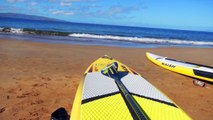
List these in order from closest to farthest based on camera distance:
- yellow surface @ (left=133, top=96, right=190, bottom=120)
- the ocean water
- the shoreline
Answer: yellow surface @ (left=133, top=96, right=190, bottom=120) → the shoreline → the ocean water

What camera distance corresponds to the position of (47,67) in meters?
6.49

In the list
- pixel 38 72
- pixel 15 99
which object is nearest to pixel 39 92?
pixel 15 99

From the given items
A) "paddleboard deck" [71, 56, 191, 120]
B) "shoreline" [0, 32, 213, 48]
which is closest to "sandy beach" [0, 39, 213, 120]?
"paddleboard deck" [71, 56, 191, 120]

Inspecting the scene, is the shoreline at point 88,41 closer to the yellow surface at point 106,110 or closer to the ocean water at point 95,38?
the ocean water at point 95,38

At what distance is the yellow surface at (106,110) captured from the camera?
2.60 meters

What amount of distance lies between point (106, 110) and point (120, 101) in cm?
37

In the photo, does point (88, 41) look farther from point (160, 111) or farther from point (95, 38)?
point (160, 111)

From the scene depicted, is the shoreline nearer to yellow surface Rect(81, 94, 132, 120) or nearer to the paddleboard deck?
the paddleboard deck

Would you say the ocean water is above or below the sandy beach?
above

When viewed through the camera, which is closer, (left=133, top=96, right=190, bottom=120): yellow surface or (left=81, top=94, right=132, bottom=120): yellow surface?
(left=81, top=94, right=132, bottom=120): yellow surface

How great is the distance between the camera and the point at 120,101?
10.2 ft

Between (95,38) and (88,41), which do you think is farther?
(95,38)

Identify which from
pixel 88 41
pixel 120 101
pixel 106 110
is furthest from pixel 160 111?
pixel 88 41

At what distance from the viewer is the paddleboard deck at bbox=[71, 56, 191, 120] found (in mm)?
2690
